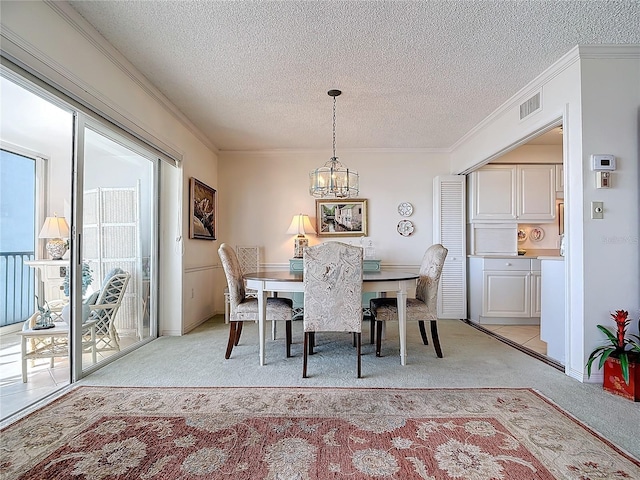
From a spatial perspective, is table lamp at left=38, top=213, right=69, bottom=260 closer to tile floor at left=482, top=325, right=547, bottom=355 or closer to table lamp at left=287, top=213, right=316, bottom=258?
table lamp at left=287, top=213, right=316, bottom=258

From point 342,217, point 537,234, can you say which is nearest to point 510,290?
point 537,234

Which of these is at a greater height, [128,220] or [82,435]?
[128,220]

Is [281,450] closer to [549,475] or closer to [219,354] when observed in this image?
[549,475]

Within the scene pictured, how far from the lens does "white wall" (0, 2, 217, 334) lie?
77.2 inches

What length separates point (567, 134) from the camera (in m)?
2.73

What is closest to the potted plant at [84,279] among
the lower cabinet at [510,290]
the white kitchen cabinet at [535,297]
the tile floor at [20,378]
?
the tile floor at [20,378]

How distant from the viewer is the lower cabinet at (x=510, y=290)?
455cm

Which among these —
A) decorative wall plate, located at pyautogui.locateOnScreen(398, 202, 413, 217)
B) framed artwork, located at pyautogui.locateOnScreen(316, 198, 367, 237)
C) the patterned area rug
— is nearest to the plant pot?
the patterned area rug

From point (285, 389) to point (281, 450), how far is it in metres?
0.73

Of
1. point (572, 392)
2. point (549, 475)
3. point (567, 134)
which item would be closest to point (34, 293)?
point (549, 475)

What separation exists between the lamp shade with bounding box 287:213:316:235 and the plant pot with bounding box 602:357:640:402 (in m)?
3.64

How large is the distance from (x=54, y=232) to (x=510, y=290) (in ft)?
16.4

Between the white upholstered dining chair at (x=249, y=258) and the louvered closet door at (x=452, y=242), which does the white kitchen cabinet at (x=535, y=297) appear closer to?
the louvered closet door at (x=452, y=242)

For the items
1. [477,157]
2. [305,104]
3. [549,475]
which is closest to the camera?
[549,475]
